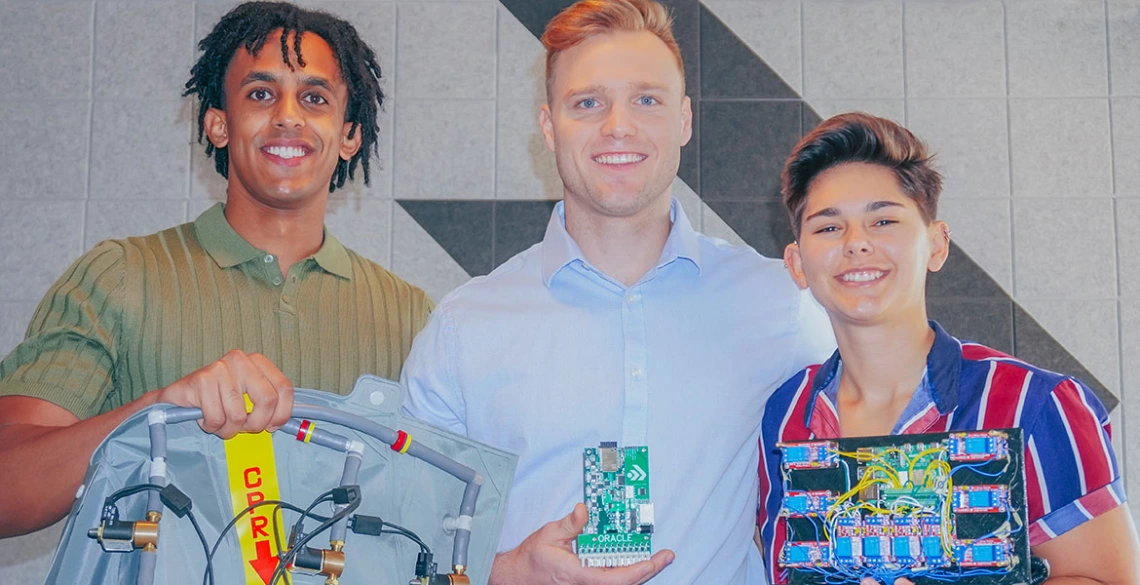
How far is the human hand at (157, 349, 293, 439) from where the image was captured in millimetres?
1426

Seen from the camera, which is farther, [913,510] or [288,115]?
[288,115]

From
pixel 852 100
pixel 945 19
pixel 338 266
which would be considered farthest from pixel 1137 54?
pixel 338 266

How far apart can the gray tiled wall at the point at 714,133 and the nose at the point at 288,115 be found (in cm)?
148

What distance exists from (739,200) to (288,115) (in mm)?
1824

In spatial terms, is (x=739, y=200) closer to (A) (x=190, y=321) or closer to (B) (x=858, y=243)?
(B) (x=858, y=243)

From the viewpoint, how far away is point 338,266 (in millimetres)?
2049

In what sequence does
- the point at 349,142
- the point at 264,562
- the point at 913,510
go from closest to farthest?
the point at 913,510
the point at 264,562
the point at 349,142

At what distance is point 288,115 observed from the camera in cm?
→ 192

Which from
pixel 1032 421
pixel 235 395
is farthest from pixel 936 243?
pixel 235 395

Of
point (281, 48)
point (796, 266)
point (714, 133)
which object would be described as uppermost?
point (714, 133)

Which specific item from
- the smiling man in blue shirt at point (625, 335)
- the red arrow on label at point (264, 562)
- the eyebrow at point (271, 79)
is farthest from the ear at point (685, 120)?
the red arrow on label at point (264, 562)

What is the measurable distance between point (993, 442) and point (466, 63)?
245 cm

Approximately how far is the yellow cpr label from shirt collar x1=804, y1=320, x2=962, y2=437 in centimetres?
82

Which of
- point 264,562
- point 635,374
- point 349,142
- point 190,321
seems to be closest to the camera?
point 264,562
